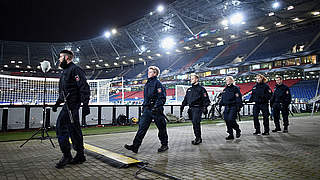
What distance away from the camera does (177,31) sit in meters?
39.0

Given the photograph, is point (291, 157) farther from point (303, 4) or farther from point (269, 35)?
point (269, 35)

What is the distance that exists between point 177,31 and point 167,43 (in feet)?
14.2

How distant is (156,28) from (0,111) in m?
33.3

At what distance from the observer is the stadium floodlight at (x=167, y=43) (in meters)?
41.7

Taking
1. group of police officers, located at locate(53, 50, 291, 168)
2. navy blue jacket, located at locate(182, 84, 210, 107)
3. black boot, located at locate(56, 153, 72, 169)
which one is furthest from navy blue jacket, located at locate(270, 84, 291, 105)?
black boot, located at locate(56, 153, 72, 169)

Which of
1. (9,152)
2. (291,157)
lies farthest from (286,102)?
(9,152)

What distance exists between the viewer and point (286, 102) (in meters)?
7.81

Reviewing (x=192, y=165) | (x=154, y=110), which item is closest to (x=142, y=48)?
(x=154, y=110)

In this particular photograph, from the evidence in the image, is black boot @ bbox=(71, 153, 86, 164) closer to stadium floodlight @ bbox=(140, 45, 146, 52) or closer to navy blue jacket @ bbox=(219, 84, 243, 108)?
navy blue jacket @ bbox=(219, 84, 243, 108)

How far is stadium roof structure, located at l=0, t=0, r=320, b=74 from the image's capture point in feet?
95.8

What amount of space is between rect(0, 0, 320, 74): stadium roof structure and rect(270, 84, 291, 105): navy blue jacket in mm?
22532

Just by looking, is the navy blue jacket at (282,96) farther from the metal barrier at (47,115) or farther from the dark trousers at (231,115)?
the metal barrier at (47,115)

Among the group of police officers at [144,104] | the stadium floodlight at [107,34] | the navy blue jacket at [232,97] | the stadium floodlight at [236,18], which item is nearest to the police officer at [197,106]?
the group of police officers at [144,104]

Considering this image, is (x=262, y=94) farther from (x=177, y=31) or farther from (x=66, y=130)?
(x=177, y=31)
